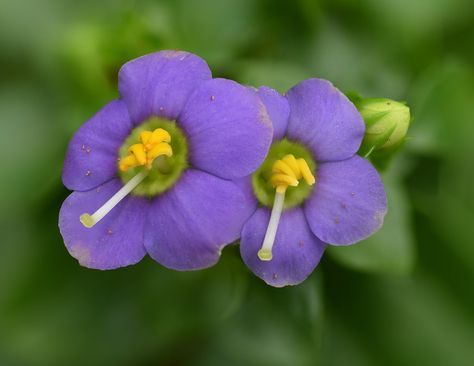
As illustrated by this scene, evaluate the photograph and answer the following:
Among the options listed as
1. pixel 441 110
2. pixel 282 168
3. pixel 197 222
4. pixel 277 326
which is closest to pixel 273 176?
pixel 282 168

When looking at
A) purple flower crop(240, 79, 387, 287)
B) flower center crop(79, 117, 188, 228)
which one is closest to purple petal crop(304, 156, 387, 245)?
purple flower crop(240, 79, 387, 287)

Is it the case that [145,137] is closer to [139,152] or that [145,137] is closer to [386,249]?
[139,152]

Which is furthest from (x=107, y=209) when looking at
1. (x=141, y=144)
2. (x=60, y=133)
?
(x=60, y=133)

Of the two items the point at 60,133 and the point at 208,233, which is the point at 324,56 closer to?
the point at 60,133

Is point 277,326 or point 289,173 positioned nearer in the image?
point 289,173

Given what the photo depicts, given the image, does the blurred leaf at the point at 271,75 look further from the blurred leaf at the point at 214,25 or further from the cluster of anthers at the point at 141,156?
the cluster of anthers at the point at 141,156

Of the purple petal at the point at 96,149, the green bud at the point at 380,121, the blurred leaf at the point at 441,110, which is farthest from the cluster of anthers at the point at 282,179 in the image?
the blurred leaf at the point at 441,110

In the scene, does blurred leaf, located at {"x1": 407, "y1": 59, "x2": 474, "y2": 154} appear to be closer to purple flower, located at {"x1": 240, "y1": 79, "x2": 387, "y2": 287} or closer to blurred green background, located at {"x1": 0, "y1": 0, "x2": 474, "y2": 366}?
blurred green background, located at {"x1": 0, "y1": 0, "x2": 474, "y2": 366}
